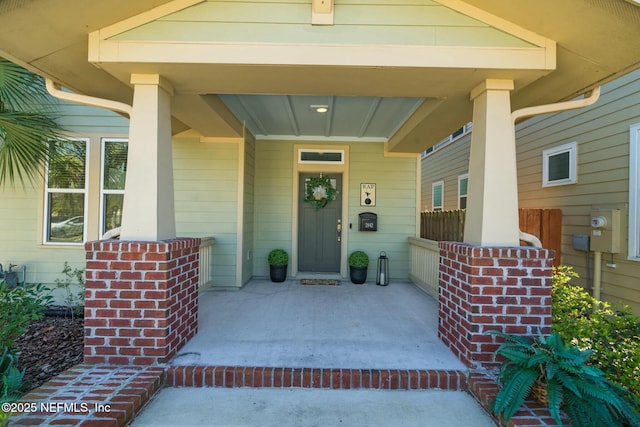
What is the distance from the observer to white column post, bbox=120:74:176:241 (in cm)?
263

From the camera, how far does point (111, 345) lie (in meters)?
2.53

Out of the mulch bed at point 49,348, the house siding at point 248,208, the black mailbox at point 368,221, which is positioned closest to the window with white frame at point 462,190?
the black mailbox at point 368,221

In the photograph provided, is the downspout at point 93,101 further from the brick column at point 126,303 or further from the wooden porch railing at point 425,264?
the wooden porch railing at point 425,264

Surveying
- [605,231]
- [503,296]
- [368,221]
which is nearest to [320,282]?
[368,221]

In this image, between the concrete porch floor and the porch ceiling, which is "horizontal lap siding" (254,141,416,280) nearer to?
the concrete porch floor

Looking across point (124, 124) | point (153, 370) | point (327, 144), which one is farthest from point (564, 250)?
point (124, 124)

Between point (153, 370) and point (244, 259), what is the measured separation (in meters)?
3.01

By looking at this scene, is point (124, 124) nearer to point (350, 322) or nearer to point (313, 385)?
point (350, 322)

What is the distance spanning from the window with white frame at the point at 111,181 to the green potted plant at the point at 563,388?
17.2ft

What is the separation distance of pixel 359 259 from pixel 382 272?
457 millimetres

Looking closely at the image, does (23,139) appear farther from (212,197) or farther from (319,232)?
(319,232)

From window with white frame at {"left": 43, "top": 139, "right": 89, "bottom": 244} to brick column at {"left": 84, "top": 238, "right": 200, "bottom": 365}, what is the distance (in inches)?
122

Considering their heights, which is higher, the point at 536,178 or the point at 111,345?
the point at 536,178

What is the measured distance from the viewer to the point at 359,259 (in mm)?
5773
